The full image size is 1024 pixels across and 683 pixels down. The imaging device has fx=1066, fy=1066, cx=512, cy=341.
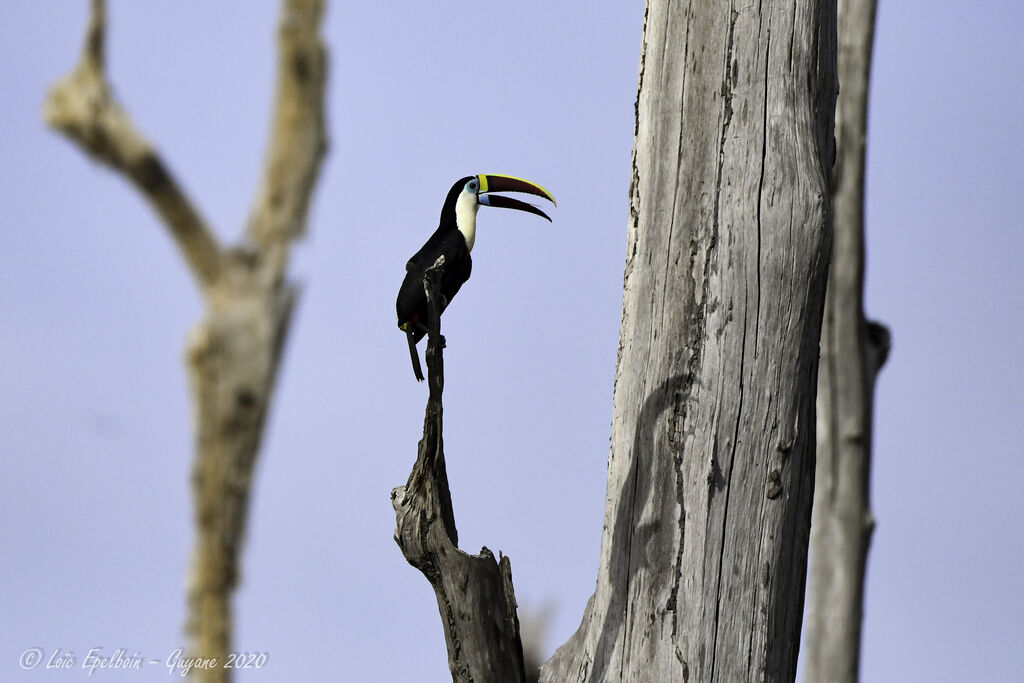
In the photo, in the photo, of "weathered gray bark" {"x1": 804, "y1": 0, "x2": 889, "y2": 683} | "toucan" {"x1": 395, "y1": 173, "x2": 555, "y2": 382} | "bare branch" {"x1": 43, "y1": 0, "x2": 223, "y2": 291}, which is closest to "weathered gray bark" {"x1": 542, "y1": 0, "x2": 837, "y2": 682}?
"toucan" {"x1": 395, "y1": 173, "x2": 555, "y2": 382}

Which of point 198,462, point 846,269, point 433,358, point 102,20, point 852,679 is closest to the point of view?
point 198,462

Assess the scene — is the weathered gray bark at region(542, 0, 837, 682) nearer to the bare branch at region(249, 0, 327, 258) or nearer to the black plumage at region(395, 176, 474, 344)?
the black plumage at region(395, 176, 474, 344)

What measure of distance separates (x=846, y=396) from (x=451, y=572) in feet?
→ 10.4

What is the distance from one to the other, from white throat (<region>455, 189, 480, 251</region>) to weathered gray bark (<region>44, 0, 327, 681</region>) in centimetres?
139

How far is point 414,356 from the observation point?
9.91 ft

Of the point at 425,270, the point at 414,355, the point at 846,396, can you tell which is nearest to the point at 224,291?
the point at 425,270

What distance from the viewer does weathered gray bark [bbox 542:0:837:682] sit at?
288cm

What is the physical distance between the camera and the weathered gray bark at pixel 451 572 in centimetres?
304

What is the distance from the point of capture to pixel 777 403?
2.92m

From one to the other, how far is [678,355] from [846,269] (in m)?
3.03

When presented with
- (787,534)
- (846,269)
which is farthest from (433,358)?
(846,269)

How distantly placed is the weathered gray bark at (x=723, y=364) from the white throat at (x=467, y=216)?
50cm

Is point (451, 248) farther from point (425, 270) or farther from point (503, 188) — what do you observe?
point (503, 188)

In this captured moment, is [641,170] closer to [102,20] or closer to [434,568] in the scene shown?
[434,568]
